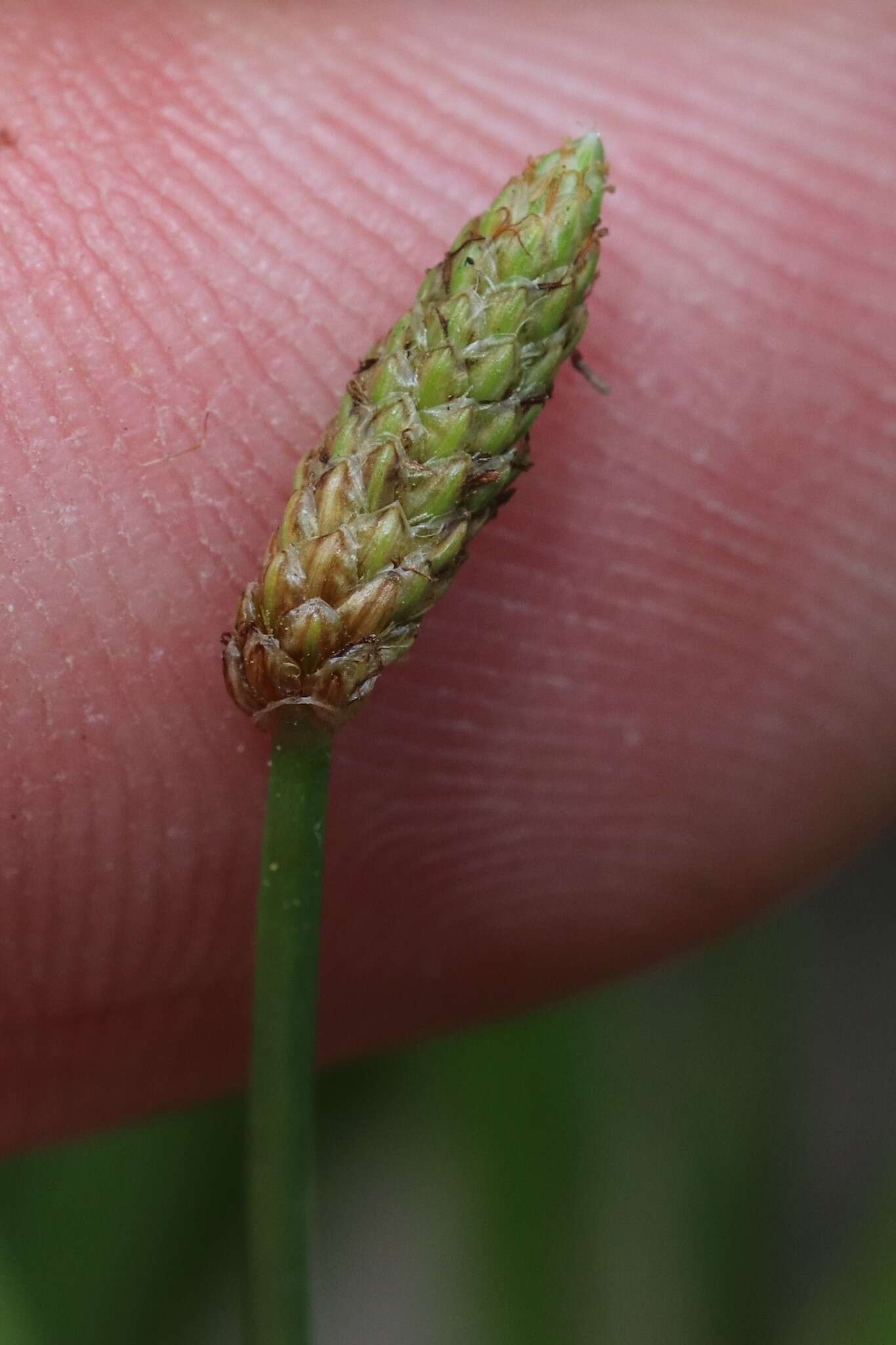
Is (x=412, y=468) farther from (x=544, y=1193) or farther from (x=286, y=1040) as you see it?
(x=544, y=1193)

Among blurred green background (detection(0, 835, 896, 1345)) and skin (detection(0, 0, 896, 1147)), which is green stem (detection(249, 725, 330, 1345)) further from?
blurred green background (detection(0, 835, 896, 1345))

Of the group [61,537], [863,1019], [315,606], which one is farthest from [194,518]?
[863,1019]

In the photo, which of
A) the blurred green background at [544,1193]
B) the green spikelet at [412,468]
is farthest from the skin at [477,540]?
the blurred green background at [544,1193]

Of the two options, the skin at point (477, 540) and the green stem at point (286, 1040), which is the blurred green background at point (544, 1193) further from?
Result: the green stem at point (286, 1040)

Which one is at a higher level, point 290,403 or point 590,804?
point 290,403

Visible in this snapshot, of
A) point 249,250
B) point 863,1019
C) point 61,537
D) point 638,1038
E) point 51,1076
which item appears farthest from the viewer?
point 863,1019

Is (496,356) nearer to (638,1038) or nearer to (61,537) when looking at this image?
(61,537)

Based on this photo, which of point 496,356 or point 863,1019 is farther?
point 863,1019
